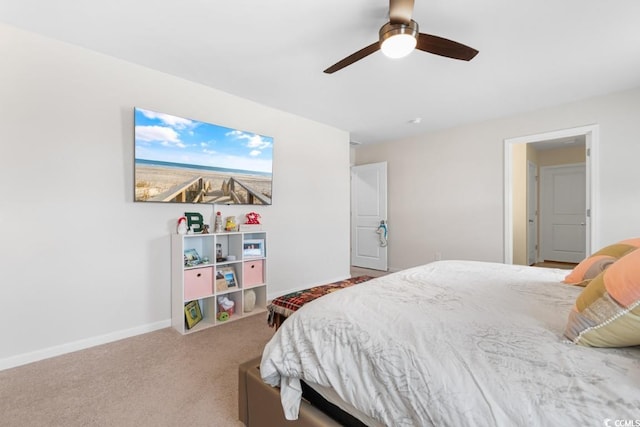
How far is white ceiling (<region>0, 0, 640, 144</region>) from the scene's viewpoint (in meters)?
1.93

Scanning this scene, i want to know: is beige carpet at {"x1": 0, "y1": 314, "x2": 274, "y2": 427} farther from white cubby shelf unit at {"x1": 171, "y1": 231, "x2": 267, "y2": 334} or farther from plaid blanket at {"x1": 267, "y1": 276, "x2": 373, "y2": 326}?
plaid blanket at {"x1": 267, "y1": 276, "x2": 373, "y2": 326}

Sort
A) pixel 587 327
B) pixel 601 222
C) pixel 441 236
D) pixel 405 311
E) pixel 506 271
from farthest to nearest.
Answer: pixel 441 236 < pixel 601 222 < pixel 506 271 < pixel 405 311 < pixel 587 327

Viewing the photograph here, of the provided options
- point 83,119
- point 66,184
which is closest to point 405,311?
point 66,184

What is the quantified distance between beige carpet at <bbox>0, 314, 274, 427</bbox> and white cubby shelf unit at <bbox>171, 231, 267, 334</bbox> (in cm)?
35

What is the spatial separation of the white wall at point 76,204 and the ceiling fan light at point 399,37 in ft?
6.80

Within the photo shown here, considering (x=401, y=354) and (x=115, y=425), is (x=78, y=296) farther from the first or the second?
(x=401, y=354)

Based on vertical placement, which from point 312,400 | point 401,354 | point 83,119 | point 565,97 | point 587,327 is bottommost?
point 312,400

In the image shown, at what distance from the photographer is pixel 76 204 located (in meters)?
2.35

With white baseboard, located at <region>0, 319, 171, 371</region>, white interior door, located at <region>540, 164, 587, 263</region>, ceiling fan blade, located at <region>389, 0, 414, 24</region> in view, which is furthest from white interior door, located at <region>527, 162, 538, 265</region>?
white baseboard, located at <region>0, 319, 171, 371</region>

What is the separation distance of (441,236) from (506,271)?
2.66 m

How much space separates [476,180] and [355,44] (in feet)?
9.72

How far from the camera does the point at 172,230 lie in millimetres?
2857

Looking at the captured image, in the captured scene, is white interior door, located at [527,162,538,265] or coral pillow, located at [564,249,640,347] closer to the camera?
coral pillow, located at [564,249,640,347]

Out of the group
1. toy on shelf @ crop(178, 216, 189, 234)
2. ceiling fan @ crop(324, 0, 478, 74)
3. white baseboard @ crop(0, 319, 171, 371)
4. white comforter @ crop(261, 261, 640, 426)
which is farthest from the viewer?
toy on shelf @ crop(178, 216, 189, 234)
